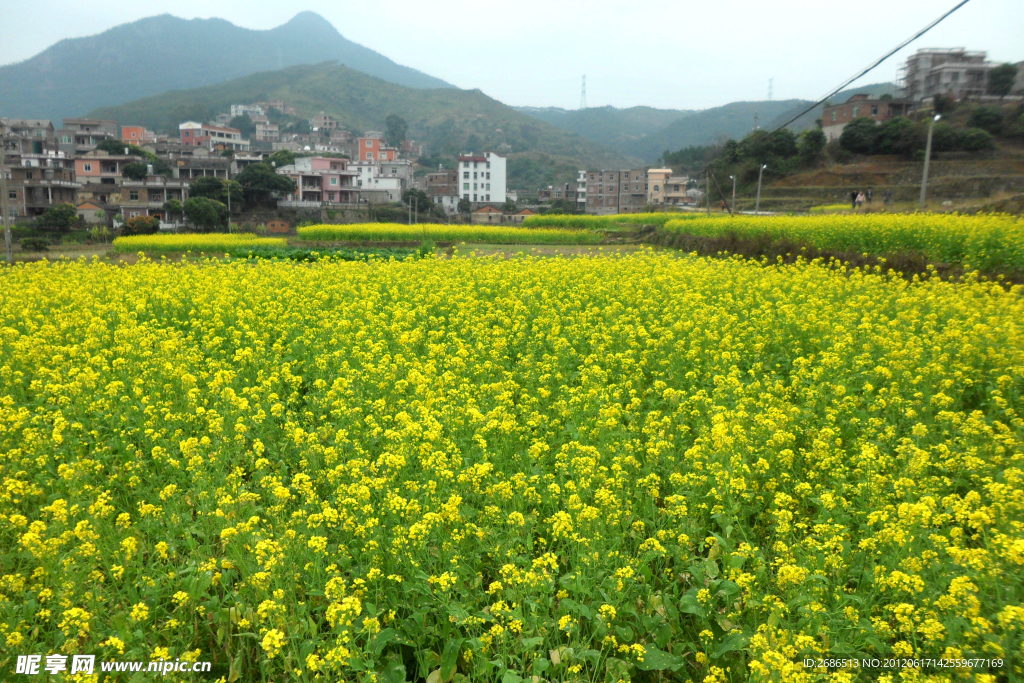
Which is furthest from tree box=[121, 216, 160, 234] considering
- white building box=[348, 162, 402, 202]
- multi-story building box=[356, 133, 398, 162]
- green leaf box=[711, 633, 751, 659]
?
multi-story building box=[356, 133, 398, 162]

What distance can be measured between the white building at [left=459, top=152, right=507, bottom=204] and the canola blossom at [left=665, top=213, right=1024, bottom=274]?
69073 mm

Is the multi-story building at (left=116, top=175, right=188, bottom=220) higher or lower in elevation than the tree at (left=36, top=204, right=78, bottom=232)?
higher

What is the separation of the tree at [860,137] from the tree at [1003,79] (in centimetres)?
2543

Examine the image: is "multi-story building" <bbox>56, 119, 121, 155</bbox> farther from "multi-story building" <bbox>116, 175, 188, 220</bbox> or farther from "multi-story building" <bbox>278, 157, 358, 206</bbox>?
"multi-story building" <bbox>116, 175, 188, 220</bbox>

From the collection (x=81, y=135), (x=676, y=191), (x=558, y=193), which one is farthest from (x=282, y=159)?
(x=676, y=191)

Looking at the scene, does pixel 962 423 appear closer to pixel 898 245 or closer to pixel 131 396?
pixel 131 396

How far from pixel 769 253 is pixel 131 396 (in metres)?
15.9

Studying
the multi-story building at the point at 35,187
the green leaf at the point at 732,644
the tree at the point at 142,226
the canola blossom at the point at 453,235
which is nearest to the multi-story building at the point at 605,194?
the canola blossom at the point at 453,235

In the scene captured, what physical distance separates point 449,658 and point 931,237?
15.5 m

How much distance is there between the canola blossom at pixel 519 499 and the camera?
3.20m

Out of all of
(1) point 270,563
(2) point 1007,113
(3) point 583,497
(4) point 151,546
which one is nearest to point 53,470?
(4) point 151,546

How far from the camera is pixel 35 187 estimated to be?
54.3m

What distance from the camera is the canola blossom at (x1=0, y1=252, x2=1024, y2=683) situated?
320cm

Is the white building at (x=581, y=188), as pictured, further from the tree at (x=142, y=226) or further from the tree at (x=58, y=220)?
the tree at (x=58, y=220)
